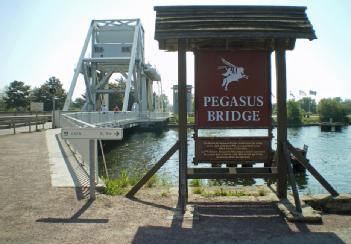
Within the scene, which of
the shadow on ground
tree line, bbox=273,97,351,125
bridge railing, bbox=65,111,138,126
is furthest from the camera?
tree line, bbox=273,97,351,125

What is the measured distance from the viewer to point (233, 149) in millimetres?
7551

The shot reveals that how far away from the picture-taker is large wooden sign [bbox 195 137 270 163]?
7.54m

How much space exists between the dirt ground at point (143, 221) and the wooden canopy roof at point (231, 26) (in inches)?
114

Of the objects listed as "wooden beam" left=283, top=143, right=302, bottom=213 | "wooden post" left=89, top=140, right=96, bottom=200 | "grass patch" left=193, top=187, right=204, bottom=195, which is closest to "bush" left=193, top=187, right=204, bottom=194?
"grass patch" left=193, top=187, right=204, bottom=195

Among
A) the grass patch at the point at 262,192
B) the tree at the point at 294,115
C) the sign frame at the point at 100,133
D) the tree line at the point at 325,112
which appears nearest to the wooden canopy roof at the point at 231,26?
the sign frame at the point at 100,133

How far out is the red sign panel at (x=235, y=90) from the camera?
7527 millimetres

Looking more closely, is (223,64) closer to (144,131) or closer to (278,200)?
(278,200)

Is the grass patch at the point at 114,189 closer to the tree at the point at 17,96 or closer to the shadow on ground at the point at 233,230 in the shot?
the shadow on ground at the point at 233,230

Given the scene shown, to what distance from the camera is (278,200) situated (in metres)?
7.37

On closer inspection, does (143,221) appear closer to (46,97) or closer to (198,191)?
(198,191)

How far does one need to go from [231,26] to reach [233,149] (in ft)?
7.27

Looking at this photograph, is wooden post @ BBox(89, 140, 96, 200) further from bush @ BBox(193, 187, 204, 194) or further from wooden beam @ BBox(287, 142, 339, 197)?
wooden beam @ BBox(287, 142, 339, 197)

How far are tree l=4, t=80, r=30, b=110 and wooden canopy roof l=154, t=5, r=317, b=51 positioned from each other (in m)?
98.1

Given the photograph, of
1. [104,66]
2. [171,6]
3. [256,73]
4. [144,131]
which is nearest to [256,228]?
[256,73]
